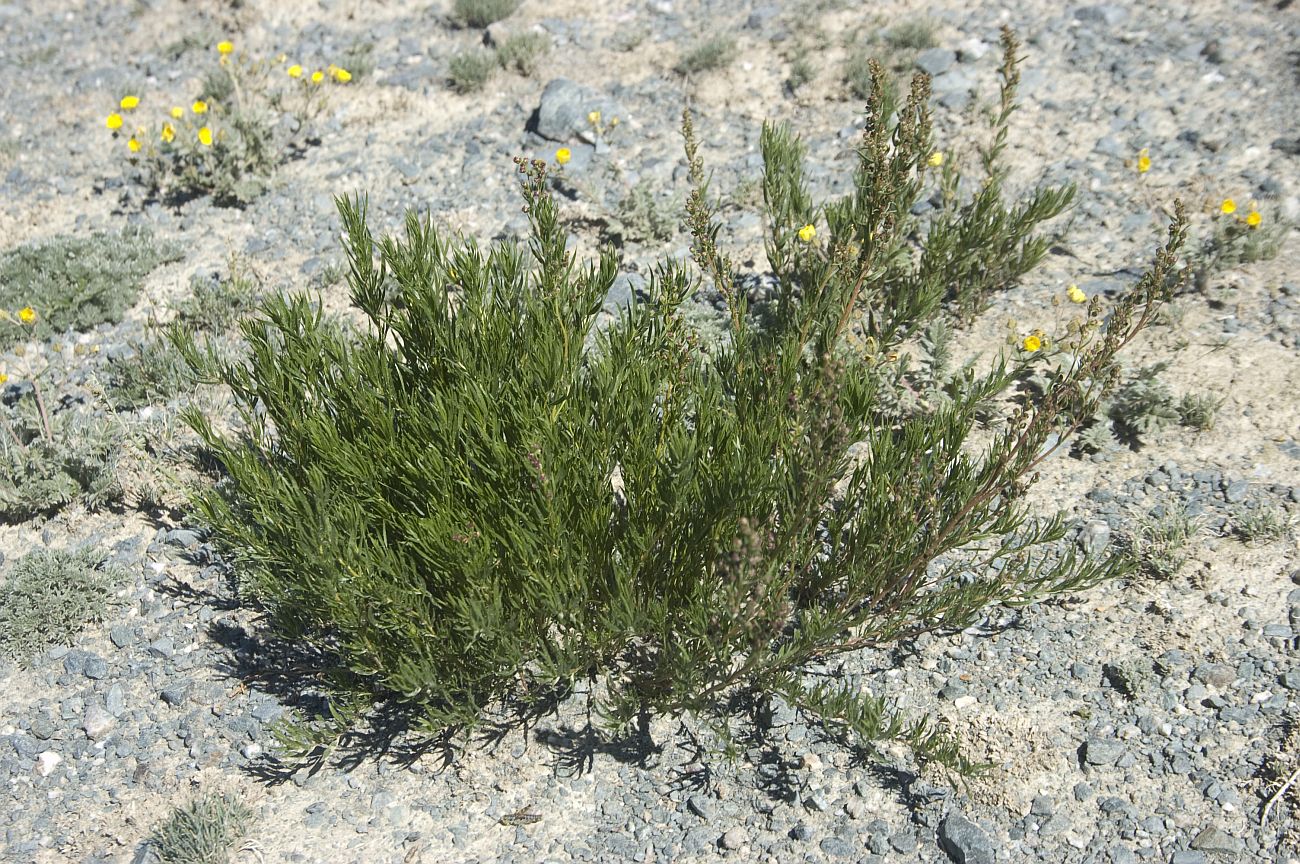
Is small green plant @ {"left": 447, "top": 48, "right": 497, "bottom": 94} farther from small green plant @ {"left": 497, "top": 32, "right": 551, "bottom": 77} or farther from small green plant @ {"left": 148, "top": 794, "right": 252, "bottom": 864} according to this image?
small green plant @ {"left": 148, "top": 794, "right": 252, "bottom": 864}

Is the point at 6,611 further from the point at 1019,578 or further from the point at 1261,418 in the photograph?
the point at 1261,418

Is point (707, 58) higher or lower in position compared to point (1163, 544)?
higher

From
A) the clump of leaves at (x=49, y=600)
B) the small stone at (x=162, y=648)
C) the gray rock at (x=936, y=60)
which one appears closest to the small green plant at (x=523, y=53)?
the gray rock at (x=936, y=60)

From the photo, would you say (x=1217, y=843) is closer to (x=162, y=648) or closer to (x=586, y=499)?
(x=586, y=499)

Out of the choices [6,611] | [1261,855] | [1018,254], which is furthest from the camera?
[1018,254]

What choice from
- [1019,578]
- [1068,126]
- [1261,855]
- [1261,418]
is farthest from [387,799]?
[1068,126]

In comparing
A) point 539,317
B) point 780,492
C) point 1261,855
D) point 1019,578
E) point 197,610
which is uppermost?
point 539,317

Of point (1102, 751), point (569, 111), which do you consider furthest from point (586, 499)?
point (569, 111)
